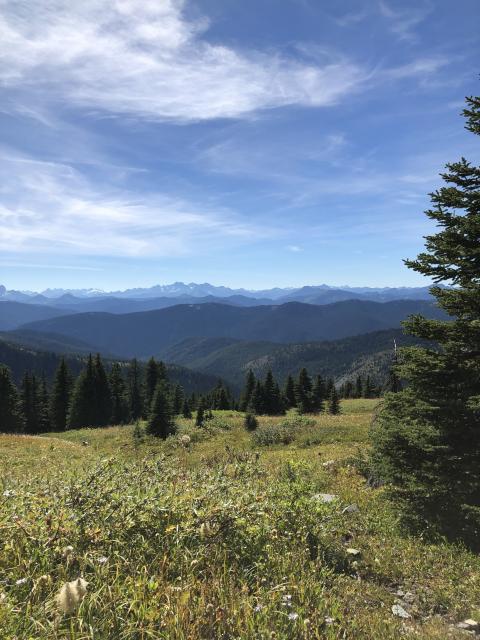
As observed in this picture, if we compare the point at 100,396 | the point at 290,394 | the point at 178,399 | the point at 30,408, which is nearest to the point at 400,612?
the point at 100,396

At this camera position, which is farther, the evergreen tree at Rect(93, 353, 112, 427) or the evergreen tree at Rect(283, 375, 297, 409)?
the evergreen tree at Rect(283, 375, 297, 409)

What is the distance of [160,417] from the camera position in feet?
96.9

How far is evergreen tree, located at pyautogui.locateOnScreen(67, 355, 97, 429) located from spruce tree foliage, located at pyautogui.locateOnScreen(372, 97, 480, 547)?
57754 millimetres

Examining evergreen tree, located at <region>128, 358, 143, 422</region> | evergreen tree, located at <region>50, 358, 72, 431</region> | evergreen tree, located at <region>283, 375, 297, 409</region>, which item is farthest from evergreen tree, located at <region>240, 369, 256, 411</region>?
evergreen tree, located at <region>50, 358, 72, 431</region>

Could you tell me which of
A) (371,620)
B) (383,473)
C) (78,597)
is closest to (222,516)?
(371,620)

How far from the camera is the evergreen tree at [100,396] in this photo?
61.1 m

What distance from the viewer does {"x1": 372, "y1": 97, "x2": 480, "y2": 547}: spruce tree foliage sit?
301 inches

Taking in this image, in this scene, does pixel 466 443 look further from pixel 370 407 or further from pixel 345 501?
pixel 370 407

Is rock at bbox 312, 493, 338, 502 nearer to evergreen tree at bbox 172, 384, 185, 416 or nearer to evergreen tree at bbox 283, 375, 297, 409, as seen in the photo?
evergreen tree at bbox 283, 375, 297, 409

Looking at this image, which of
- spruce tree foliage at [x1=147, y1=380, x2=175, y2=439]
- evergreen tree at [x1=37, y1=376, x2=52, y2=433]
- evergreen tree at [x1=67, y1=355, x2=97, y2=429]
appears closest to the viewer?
spruce tree foliage at [x1=147, y1=380, x2=175, y2=439]

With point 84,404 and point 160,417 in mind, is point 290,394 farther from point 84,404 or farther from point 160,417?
point 160,417

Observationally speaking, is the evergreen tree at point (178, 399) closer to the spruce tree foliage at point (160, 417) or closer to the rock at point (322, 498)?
the spruce tree foliage at point (160, 417)

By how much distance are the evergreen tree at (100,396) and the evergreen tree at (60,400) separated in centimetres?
736

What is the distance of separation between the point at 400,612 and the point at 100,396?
62.7 m
